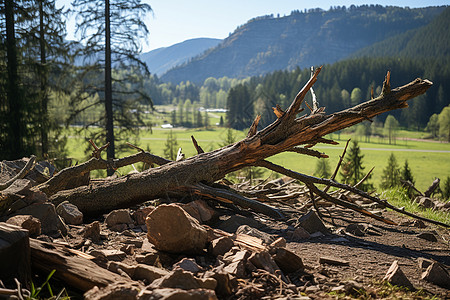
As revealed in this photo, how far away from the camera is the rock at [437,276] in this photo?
8.70 ft

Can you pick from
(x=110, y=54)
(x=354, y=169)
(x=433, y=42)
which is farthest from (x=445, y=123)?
(x=433, y=42)

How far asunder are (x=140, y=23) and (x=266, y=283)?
1625cm

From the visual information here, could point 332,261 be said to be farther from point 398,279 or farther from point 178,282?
point 178,282

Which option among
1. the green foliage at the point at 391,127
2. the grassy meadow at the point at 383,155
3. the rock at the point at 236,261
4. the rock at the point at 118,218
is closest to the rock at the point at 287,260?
the rock at the point at 236,261

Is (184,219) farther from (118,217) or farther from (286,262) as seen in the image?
(118,217)

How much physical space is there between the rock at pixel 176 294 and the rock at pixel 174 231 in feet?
3.03

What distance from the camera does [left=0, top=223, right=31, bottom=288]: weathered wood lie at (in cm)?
222

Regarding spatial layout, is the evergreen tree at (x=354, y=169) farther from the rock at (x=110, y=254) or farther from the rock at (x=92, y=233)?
the rock at (x=110, y=254)

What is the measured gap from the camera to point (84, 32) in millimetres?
15984

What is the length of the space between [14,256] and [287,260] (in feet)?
6.42

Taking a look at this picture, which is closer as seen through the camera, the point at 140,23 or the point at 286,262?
the point at 286,262

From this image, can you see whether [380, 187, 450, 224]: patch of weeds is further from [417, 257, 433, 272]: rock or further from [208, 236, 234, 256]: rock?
[208, 236, 234, 256]: rock

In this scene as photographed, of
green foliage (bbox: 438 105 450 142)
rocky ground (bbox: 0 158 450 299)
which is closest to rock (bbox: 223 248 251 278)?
rocky ground (bbox: 0 158 450 299)

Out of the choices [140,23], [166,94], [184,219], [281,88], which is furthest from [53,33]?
[166,94]
